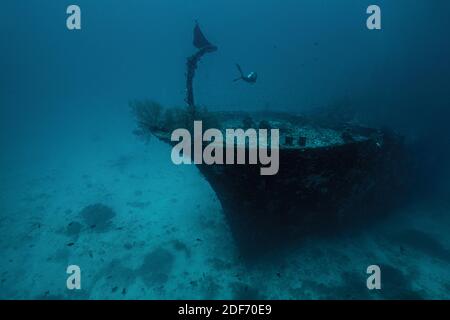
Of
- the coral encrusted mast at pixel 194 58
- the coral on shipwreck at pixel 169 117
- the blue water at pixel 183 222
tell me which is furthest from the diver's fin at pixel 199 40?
the blue water at pixel 183 222

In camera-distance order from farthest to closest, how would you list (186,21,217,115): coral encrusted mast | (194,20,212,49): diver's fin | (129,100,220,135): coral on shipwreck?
1. (194,20,212,49): diver's fin
2. (186,21,217,115): coral encrusted mast
3. (129,100,220,135): coral on shipwreck

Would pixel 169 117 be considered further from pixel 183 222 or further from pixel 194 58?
pixel 183 222

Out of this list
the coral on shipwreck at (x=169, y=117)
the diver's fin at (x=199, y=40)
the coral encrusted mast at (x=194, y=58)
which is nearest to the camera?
the coral on shipwreck at (x=169, y=117)

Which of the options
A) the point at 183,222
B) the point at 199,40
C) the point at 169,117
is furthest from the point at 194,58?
the point at 183,222

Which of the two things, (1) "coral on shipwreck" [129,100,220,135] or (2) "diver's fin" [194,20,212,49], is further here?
(2) "diver's fin" [194,20,212,49]

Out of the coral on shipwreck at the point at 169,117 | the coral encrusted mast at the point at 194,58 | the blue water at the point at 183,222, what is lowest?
the blue water at the point at 183,222

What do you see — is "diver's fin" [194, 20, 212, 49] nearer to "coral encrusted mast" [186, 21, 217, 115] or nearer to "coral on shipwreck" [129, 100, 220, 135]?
"coral encrusted mast" [186, 21, 217, 115]

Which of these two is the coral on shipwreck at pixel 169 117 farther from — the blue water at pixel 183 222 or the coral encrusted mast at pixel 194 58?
the blue water at pixel 183 222

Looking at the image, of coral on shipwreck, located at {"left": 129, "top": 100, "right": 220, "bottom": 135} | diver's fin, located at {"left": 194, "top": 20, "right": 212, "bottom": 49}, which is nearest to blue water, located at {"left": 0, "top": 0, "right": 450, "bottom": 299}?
coral on shipwreck, located at {"left": 129, "top": 100, "right": 220, "bottom": 135}

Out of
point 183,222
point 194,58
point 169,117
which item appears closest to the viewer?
point 169,117

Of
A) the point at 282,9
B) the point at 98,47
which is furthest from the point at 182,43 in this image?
the point at 282,9

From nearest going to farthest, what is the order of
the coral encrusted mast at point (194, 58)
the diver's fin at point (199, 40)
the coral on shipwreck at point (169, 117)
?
the coral on shipwreck at point (169, 117) → the coral encrusted mast at point (194, 58) → the diver's fin at point (199, 40)
